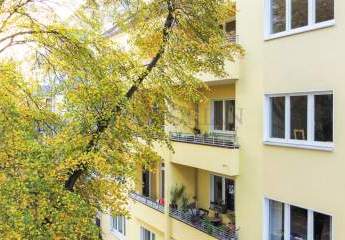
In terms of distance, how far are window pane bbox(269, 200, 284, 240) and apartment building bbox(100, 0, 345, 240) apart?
0.09 feet

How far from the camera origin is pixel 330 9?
455 inches

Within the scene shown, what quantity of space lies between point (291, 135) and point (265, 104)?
4.21 ft

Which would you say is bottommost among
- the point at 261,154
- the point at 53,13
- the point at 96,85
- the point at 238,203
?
the point at 238,203

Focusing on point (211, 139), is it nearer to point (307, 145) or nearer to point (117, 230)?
point (307, 145)

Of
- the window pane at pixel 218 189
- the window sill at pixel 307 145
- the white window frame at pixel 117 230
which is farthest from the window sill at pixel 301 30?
the white window frame at pixel 117 230

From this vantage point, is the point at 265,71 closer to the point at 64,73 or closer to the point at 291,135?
the point at 291,135

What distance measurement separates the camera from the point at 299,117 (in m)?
12.6

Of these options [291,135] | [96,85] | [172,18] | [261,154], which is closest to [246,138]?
[261,154]

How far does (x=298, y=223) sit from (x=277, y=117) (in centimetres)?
299

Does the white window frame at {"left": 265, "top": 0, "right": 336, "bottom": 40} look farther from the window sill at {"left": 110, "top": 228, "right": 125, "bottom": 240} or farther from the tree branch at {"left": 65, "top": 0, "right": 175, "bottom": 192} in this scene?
the window sill at {"left": 110, "top": 228, "right": 125, "bottom": 240}

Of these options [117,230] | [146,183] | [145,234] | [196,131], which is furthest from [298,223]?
[117,230]

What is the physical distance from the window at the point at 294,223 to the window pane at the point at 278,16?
16.2 feet

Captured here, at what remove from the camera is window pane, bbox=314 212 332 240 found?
38.6 feet

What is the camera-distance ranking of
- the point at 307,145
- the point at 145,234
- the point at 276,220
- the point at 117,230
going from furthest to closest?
the point at 117,230 → the point at 145,234 → the point at 276,220 → the point at 307,145
